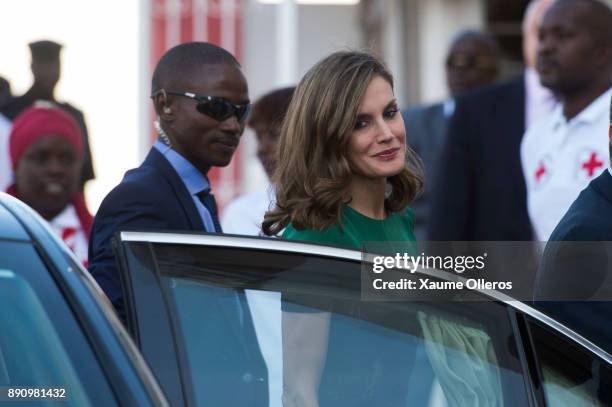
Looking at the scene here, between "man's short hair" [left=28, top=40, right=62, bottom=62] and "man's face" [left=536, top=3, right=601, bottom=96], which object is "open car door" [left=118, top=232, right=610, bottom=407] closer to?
"man's face" [left=536, top=3, right=601, bottom=96]

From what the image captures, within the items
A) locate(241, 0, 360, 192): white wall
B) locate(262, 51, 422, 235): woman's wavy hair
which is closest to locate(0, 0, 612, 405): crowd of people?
locate(262, 51, 422, 235): woman's wavy hair

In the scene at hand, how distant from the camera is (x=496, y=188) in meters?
6.07

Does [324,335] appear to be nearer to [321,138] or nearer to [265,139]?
[321,138]

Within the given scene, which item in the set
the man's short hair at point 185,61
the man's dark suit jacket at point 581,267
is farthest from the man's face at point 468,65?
the man's dark suit jacket at point 581,267

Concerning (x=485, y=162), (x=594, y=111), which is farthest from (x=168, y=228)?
(x=485, y=162)

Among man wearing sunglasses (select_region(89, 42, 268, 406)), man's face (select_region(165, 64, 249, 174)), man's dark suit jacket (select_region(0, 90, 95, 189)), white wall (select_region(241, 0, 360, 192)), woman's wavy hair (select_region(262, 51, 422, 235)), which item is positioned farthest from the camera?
white wall (select_region(241, 0, 360, 192))

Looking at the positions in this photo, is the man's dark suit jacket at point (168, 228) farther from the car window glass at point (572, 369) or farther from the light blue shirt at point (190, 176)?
the car window glass at point (572, 369)

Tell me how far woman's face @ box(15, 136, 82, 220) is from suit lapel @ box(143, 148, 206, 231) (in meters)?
1.79

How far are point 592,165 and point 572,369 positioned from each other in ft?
7.59

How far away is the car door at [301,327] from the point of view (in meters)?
2.66

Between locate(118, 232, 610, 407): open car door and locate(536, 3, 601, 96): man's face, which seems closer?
locate(118, 232, 610, 407): open car door

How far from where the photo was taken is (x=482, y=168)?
242 inches

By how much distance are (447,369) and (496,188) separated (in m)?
3.29

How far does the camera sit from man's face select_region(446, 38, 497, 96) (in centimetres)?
768
